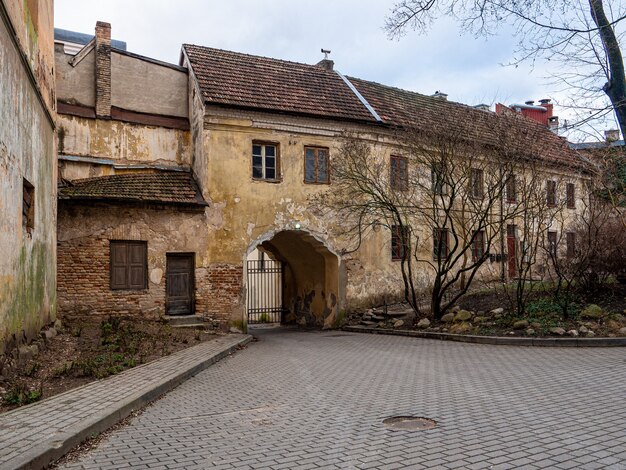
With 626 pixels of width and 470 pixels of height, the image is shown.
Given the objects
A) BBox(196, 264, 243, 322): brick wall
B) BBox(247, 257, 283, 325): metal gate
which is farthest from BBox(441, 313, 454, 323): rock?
BBox(247, 257, 283, 325): metal gate

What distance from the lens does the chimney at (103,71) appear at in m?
17.3

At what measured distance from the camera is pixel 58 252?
15.3m

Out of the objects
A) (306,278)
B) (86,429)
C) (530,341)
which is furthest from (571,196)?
(86,429)

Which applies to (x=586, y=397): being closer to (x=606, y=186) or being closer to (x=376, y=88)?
(x=606, y=186)

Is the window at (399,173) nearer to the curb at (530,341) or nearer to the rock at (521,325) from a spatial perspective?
the curb at (530,341)

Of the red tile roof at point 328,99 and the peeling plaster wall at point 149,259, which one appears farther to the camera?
the red tile roof at point 328,99

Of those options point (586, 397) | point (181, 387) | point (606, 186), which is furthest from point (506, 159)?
point (181, 387)

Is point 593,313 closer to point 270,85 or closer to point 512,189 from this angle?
point 512,189

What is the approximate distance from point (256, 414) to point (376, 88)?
19017 millimetres

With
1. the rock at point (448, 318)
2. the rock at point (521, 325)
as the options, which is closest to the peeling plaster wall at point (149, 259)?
the rock at point (448, 318)

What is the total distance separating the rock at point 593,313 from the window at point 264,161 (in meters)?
10.1

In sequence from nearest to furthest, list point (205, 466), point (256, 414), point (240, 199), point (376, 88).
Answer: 1. point (205, 466)
2. point (256, 414)
3. point (240, 199)
4. point (376, 88)

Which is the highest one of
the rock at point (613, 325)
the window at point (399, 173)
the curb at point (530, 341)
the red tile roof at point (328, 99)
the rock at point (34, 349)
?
the red tile roof at point (328, 99)

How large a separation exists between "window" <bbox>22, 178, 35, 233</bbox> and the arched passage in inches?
320
